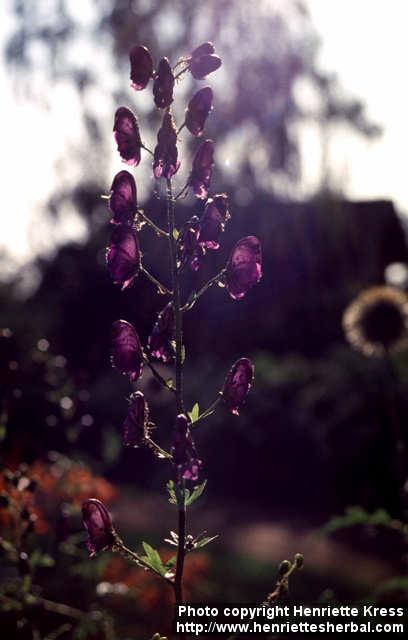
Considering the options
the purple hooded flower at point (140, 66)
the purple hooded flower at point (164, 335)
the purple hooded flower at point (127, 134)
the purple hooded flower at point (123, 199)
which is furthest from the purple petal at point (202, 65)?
the purple hooded flower at point (164, 335)

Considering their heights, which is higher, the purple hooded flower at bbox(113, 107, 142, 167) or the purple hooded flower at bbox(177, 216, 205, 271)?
the purple hooded flower at bbox(113, 107, 142, 167)

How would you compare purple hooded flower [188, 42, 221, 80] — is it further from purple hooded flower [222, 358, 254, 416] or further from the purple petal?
purple hooded flower [222, 358, 254, 416]

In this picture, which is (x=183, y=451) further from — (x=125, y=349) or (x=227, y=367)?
(x=227, y=367)

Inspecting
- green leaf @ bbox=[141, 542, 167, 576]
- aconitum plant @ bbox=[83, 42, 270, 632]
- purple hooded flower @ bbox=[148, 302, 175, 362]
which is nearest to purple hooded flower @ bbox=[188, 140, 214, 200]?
aconitum plant @ bbox=[83, 42, 270, 632]

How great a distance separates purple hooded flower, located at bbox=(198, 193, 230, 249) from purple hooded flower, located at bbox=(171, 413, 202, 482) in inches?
21.8

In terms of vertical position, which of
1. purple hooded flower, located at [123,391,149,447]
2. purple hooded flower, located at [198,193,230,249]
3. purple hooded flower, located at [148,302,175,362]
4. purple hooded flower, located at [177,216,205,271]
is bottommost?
purple hooded flower, located at [123,391,149,447]

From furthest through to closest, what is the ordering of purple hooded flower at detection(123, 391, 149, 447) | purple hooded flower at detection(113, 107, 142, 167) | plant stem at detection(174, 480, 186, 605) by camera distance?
purple hooded flower at detection(113, 107, 142, 167), purple hooded flower at detection(123, 391, 149, 447), plant stem at detection(174, 480, 186, 605)

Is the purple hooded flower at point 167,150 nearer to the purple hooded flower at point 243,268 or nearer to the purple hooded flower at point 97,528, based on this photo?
the purple hooded flower at point 243,268

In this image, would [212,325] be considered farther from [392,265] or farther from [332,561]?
[332,561]

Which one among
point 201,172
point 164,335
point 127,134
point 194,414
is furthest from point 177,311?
point 127,134

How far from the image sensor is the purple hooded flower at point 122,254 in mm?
2279

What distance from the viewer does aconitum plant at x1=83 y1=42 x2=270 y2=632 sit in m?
2.12

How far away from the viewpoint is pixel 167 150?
2184 millimetres

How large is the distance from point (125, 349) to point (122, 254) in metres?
0.29
